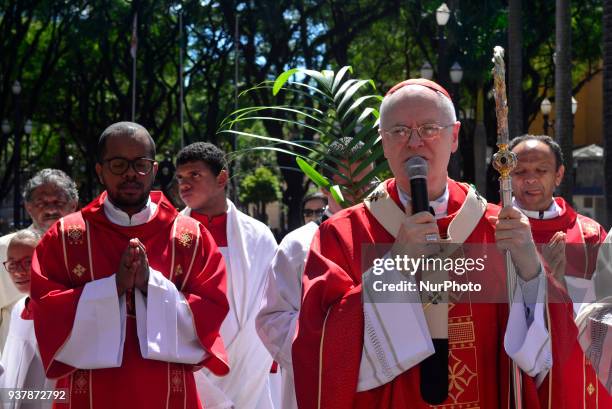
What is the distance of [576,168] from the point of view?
36062 mm

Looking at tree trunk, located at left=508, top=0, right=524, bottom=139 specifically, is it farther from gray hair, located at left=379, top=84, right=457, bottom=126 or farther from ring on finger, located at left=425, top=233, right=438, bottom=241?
ring on finger, located at left=425, top=233, right=438, bottom=241

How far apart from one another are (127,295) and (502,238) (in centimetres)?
199

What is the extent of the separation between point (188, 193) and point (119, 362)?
2241mm

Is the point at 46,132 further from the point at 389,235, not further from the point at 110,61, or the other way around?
the point at 389,235

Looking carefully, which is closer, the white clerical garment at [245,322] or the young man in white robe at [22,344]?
the young man in white robe at [22,344]

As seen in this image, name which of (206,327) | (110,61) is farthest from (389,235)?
(110,61)

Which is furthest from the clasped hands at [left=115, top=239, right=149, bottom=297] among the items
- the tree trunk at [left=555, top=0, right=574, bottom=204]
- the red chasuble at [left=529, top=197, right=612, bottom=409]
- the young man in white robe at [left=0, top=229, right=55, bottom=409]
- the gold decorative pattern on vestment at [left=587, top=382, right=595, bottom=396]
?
the tree trunk at [left=555, top=0, right=574, bottom=204]

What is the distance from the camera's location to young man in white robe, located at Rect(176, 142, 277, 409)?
20.5 feet

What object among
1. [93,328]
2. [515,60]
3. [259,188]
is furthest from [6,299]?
[259,188]

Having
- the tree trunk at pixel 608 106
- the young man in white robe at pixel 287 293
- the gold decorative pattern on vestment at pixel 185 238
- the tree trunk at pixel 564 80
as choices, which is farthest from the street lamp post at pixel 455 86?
the gold decorative pattern on vestment at pixel 185 238

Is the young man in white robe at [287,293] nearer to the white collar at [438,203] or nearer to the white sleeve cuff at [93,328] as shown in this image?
the white sleeve cuff at [93,328]

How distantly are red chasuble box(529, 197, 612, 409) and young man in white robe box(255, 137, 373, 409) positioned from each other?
3.51ft

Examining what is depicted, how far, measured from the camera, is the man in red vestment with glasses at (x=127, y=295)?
441cm

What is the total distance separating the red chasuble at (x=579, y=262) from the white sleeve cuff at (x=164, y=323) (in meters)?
1.69
